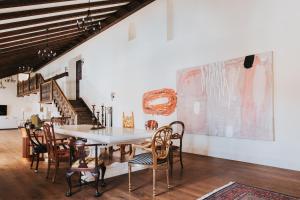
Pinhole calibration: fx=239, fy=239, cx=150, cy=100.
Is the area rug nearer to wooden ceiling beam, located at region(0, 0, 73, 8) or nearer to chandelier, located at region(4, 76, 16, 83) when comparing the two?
wooden ceiling beam, located at region(0, 0, 73, 8)

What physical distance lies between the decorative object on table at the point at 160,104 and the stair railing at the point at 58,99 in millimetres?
3406

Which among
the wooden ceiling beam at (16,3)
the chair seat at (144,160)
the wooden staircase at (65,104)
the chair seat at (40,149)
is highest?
the wooden ceiling beam at (16,3)

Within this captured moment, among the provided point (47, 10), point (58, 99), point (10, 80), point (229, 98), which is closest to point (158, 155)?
point (229, 98)

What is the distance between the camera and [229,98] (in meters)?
5.39

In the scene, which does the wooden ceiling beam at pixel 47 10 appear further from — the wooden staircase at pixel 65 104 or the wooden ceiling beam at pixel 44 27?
the wooden staircase at pixel 65 104

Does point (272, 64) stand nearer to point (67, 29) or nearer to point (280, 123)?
point (280, 123)

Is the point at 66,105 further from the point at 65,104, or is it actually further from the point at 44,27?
the point at 44,27

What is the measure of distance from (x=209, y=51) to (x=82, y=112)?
22.0 ft

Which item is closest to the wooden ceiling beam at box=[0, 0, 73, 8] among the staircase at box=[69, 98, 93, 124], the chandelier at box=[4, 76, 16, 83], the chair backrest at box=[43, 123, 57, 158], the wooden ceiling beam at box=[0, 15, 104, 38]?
the wooden ceiling beam at box=[0, 15, 104, 38]

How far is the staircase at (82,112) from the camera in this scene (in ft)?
32.2

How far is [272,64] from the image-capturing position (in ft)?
15.4

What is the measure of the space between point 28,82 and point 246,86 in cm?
1477

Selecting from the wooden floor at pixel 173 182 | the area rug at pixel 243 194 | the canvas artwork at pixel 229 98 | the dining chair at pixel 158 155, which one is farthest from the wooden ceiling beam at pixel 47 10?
the area rug at pixel 243 194

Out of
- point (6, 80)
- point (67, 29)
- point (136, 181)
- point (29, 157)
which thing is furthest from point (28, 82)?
point (136, 181)
